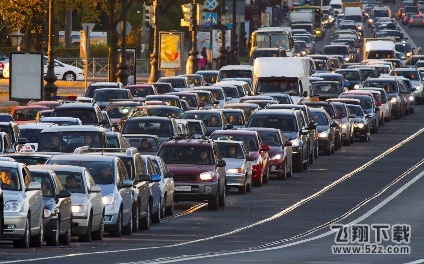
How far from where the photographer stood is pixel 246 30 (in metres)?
126

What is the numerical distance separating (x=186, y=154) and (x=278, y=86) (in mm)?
25981

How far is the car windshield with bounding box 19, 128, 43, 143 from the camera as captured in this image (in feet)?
118

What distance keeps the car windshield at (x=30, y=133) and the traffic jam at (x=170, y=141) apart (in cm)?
3

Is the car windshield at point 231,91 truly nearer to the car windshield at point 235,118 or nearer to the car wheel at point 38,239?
the car windshield at point 235,118

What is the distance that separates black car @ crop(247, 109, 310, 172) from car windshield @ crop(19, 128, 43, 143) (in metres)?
9.18

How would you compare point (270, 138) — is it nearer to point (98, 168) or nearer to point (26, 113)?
point (26, 113)

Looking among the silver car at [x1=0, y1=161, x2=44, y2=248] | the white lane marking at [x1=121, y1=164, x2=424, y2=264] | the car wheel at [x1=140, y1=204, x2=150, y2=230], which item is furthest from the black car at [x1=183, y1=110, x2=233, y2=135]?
the silver car at [x1=0, y1=161, x2=44, y2=248]

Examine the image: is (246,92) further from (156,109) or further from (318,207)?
(318,207)

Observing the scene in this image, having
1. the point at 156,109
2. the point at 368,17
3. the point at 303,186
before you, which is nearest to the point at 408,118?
the point at 156,109

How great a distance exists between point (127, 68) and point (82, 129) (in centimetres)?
3331

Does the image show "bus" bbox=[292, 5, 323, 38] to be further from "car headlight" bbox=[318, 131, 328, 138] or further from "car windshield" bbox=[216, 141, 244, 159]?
"car windshield" bbox=[216, 141, 244, 159]

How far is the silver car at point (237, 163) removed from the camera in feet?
116

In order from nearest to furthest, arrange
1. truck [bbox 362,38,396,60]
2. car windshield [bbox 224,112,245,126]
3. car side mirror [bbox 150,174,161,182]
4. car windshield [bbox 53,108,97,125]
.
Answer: car side mirror [bbox 150,174,161,182] < car windshield [bbox 53,108,97,125] < car windshield [bbox 224,112,245,126] < truck [bbox 362,38,396,60]

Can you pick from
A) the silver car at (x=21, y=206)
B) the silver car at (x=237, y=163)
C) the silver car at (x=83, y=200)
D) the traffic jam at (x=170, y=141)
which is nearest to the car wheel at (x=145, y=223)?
the traffic jam at (x=170, y=141)
